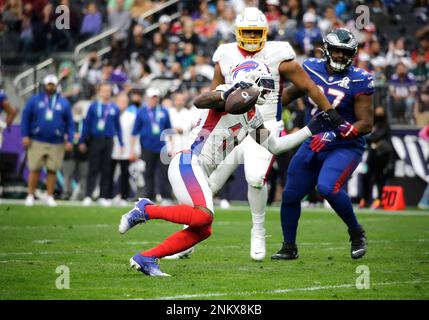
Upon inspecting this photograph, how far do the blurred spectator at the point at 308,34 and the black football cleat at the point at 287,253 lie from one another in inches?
400

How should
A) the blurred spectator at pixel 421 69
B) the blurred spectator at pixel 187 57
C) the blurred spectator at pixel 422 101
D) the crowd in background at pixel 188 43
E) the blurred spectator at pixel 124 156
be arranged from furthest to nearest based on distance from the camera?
1. the blurred spectator at pixel 187 57
2. the blurred spectator at pixel 421 69
3. the crowd in background at pixel 188 43
4. the blurred spectator at pixel 124 156
5. the blurred spectator at pixel 422 101

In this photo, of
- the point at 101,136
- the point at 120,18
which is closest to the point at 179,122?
the point at 101,136

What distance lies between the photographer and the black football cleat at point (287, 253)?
9.16 metres

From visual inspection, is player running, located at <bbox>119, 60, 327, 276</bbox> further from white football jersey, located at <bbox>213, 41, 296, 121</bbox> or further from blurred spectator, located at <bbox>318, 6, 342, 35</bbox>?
blurred spectator, located at <bbox>318, 6, 342, 35</bbox>

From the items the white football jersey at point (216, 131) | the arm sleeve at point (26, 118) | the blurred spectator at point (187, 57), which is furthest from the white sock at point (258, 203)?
the blurred spectator at point (187, 57)

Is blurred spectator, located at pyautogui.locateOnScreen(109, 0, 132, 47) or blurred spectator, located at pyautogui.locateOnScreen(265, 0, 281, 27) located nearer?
blurred spectator, located at pyautogui.locateOnScreen(265, 0, 281, 27)

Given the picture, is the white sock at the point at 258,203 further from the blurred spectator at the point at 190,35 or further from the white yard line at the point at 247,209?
the blurred spectator at the point at 190,35

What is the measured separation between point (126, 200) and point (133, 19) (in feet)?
18.4

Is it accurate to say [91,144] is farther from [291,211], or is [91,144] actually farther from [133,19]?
[291,211]

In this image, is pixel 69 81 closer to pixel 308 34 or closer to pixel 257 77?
pixel 308 34

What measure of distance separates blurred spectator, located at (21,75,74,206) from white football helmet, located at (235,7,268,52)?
7562mm

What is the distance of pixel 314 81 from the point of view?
9.40 metres

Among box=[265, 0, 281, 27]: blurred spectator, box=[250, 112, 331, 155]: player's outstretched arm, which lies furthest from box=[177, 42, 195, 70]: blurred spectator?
box=[250, 112, 331, 155]: player's outstretched arm

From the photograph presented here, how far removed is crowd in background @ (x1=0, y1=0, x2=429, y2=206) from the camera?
1812cm
